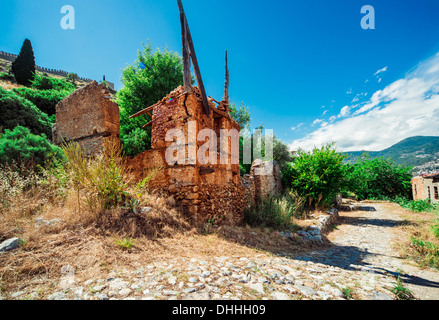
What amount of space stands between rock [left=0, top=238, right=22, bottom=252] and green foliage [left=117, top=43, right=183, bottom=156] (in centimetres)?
878

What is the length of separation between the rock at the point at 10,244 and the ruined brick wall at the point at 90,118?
4922mm

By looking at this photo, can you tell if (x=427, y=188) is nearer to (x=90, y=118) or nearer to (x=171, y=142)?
(x=171, y=142)

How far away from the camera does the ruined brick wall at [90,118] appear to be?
707cm

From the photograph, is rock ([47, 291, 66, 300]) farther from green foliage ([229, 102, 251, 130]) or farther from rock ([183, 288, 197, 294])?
green foliage ([229, 102, 251, 130])

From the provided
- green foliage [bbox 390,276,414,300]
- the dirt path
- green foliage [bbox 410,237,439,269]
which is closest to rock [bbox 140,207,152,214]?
the dirt path

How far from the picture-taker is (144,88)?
11.7 m

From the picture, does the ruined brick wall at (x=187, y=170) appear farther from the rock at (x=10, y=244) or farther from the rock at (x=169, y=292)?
the rock at (x=169, y=292)

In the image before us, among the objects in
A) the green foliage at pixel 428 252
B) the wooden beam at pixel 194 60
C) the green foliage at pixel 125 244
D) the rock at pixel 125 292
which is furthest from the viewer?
A: the wooden beam at pixel 194 60

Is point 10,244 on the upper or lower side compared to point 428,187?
upper

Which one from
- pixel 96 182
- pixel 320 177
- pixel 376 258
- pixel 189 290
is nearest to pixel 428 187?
pixel 320 177

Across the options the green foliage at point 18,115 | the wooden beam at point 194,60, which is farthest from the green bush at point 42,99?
the wooden beam at point 194,60

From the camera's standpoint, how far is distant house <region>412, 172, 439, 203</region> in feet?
41.2

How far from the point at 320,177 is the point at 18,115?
1680 centimetres
